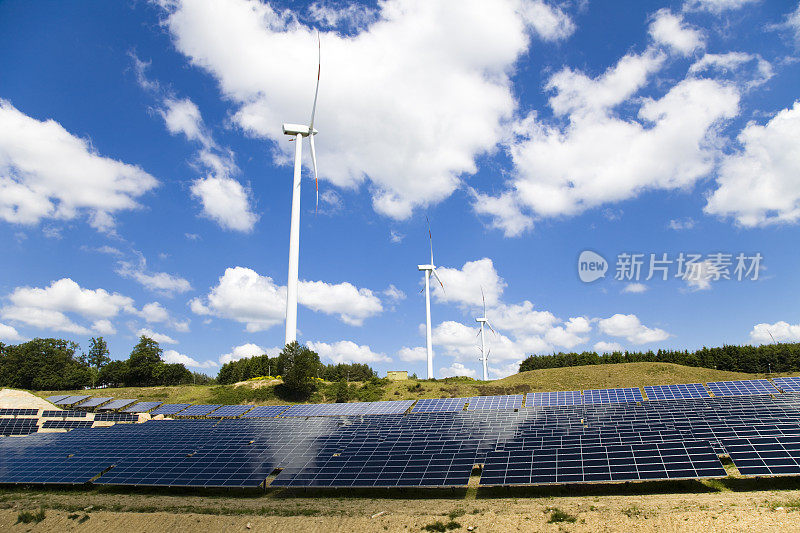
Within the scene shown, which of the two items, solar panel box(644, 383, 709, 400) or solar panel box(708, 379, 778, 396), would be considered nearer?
solar panel box(644, 383, 709, 400)

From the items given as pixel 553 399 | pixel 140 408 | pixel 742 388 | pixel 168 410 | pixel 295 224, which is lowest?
pixel 168 410

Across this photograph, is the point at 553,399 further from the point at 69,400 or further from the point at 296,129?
the point at 69,400

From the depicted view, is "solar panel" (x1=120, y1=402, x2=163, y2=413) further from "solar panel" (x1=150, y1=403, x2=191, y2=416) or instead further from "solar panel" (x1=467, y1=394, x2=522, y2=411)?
"solar panel" (x1=467, y1=394, x2=522, y2=411)

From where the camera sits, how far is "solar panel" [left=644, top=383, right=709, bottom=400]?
5204 cm

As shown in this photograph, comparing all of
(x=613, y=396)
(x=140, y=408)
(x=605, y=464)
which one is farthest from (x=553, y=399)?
(x=140, y=408)

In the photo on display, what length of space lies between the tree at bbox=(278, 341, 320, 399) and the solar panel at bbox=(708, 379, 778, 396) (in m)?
71.1

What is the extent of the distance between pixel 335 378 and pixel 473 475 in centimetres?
9928

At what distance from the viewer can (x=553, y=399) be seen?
59375mm

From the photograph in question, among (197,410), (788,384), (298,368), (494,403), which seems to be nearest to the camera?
(788,384)

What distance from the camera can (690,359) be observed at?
118875 mm

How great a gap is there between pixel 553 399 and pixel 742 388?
23.6 metres

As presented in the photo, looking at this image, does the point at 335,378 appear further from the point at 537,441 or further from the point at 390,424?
the point at 537,441

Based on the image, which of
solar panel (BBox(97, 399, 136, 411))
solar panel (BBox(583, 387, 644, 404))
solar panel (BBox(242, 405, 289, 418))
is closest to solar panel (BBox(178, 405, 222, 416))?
solar panel (BBox(242, 405, 289, 418))

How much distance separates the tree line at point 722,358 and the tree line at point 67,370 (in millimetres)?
111324
